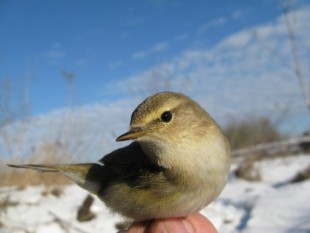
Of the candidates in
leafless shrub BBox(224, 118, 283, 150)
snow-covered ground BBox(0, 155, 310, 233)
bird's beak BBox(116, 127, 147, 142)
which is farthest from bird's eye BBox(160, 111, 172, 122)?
leafless shrub BBox(224, 118, 283, 150)

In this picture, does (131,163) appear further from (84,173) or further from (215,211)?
(215,211)

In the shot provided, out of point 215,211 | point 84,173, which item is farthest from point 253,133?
point 84,173

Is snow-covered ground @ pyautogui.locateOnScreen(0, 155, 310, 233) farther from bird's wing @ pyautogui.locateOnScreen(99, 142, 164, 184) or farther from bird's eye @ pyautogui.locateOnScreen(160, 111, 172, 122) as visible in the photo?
bird's eye @ pyautogui.locateOnScreen(160, 111, 172, 122)

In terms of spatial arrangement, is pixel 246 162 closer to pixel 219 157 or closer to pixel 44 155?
pixel 44 155

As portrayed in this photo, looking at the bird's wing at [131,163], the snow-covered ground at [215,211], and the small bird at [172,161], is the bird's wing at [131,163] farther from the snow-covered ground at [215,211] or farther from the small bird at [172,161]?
the snow-covered ground at [215,211]

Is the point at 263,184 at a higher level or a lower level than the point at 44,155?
lower

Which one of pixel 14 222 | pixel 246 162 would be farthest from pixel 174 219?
pixel 246 162
